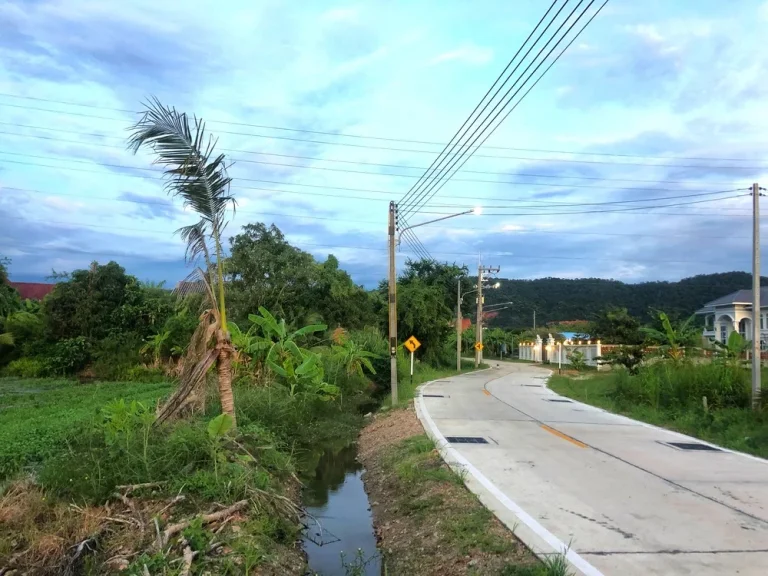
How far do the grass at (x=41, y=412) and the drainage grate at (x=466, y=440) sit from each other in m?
7.00

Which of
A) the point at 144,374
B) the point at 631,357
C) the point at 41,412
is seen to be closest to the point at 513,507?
the point at 41,412

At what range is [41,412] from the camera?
15.9 m

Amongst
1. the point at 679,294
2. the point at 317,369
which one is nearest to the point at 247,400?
the point at 317,369

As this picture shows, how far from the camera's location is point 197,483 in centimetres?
763

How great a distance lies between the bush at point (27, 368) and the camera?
31.3m

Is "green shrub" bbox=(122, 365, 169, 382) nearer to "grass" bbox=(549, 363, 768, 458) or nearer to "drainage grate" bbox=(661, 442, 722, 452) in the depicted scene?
"grass" bbox=(549, 363, 768, 458)

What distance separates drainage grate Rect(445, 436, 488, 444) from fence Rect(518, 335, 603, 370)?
21871 millimetres

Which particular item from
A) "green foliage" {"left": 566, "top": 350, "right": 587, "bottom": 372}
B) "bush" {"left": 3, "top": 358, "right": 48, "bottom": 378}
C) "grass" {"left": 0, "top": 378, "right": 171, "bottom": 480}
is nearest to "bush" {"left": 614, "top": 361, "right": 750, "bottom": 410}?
"grass" {"left": 0, "top": 378, "right": 171, "bottom": 480}

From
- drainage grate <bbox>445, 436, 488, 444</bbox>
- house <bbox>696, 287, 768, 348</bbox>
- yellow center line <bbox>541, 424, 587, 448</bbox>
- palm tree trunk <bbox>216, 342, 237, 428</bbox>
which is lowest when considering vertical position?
yellow center line <bbox>541, 424, 587, 448</bbox>

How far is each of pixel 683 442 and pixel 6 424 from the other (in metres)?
14.4

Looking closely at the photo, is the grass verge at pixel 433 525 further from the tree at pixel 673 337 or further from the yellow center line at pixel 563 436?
the tree at pixel 673 337

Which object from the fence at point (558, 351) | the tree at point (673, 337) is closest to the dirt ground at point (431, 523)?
the tree at point (673, 337)

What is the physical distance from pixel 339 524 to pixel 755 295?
12.4 meters

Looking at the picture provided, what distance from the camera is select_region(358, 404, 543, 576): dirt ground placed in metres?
6.10
